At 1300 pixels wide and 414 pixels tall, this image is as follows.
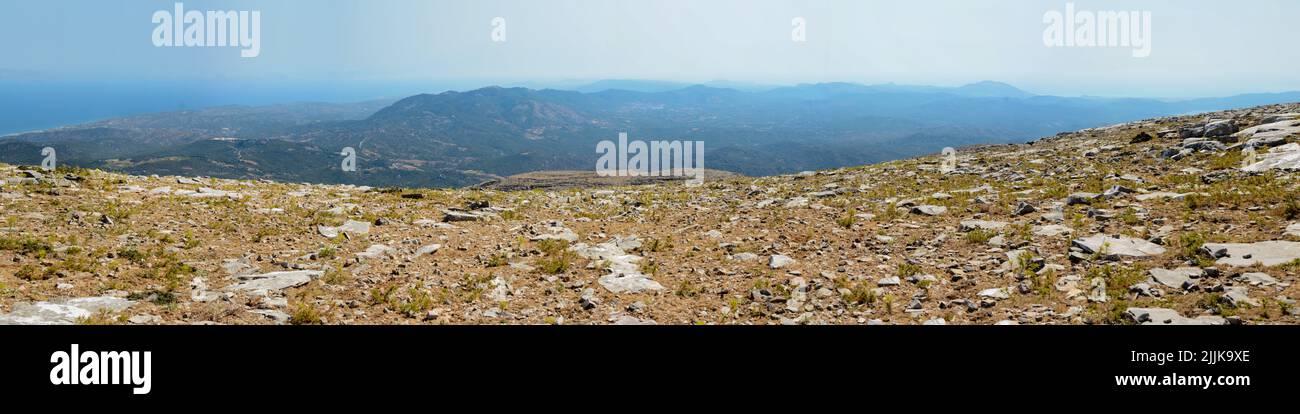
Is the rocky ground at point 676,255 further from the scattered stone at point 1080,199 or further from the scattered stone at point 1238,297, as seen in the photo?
the scattered stone at point 1080,199

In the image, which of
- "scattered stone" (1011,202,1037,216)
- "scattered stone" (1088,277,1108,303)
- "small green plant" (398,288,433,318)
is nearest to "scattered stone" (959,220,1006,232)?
"scattered stone" (1011,202,1037,216)

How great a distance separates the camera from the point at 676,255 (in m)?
14.1

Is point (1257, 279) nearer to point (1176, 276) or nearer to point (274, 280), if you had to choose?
point (1176, 276)

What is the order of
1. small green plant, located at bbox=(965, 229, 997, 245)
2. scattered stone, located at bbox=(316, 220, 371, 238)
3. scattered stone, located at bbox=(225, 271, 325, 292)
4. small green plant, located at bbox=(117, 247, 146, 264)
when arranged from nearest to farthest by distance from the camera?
scattered stone, located at bbox=(225, 271, 325, 292), small green plant, located at bbox=(117, 247, 146, 264), small green plant, located at bbox=(965, 229, 997, 245), scattered stone, located at bbox=(316, 220, 371, 238)

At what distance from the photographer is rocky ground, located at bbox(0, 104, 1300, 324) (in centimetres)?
897

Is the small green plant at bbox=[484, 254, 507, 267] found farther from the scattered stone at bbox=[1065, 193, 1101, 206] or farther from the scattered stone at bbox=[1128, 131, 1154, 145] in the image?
the scattered stone at bbox=[1128, 131, 1154, 145]

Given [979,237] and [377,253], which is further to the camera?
[979,237]

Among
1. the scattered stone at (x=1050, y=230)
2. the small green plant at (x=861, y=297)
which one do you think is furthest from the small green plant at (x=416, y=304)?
the scattered stone at (x=1050, y=230)

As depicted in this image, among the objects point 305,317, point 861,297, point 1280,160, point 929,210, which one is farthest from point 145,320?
point 1280,160
